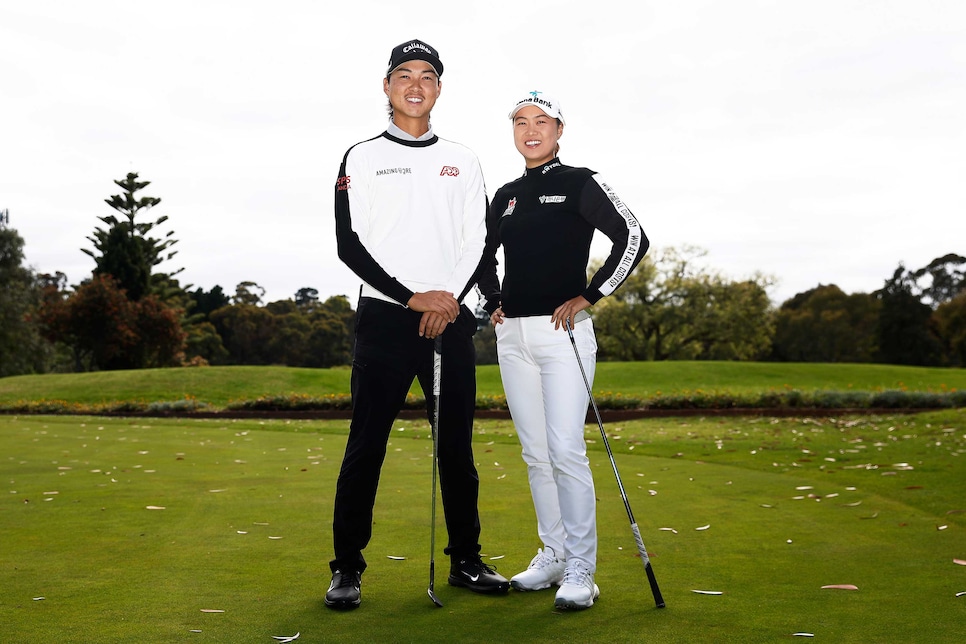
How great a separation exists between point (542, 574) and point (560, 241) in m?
1.52

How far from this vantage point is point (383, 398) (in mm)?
3873

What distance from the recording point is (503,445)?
11.5 metres

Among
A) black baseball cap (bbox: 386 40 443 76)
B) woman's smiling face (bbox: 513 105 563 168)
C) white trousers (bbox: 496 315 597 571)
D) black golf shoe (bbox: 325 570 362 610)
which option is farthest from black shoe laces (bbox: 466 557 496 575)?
black baseball cap (bbox: 386 40 443 76)

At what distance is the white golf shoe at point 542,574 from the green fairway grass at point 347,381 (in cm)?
2123

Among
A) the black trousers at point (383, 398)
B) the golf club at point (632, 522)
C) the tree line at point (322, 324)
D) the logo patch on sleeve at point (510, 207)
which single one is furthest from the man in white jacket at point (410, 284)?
the tree line at point (322, 324)

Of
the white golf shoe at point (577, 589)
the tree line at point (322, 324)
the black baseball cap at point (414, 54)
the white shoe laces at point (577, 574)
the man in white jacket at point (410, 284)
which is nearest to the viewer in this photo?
the white golf shoe at point (577, 589)

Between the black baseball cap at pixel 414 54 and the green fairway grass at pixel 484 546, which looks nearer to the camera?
the green fairway grass at pixel 484 546

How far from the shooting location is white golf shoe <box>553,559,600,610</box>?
3496mm

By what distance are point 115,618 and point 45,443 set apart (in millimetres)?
8886

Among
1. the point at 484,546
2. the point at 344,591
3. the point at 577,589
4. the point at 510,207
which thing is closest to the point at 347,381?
the point at 484,546

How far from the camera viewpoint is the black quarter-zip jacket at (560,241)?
3994 mm

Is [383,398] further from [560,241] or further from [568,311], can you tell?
[560,241]

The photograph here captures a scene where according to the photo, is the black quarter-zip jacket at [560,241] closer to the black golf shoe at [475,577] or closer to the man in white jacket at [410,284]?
the man in white jacket at [410,284]

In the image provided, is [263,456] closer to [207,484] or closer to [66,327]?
[207,484]
